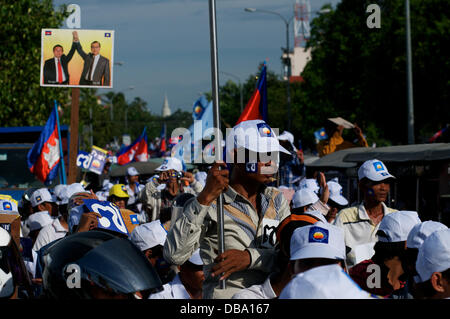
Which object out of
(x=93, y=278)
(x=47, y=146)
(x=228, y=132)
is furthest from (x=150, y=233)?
(x=47, y=146)

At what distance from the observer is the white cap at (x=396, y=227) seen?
181 inches

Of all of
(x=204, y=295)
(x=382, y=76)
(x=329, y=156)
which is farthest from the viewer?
(x=382, y=76)

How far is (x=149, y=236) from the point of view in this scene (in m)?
5.51

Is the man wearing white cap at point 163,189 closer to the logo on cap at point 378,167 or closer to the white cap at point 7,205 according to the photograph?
the white cap at point 7,205

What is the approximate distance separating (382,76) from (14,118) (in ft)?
58.6

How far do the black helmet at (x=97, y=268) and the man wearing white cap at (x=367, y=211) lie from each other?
111 inches

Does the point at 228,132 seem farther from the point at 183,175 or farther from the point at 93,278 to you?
the point at 183,175

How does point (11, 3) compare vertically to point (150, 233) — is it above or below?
above

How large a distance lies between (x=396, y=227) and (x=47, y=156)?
9867 mm

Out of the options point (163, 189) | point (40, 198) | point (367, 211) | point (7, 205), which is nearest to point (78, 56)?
point (163, 189)

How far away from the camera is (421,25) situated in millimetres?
30312

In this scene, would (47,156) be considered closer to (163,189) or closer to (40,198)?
(163,189)

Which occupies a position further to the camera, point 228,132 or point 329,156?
point 329,156
